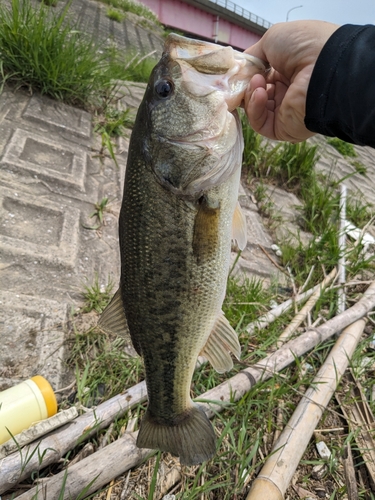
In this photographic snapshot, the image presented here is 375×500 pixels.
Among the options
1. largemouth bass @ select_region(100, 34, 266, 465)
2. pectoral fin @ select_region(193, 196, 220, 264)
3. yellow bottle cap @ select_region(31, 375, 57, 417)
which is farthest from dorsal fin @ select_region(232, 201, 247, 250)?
yellow bottle cap @ select_region(31, 375, 57, 417)

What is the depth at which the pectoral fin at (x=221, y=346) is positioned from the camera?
5.64 ft

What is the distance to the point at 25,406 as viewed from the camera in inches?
73.2

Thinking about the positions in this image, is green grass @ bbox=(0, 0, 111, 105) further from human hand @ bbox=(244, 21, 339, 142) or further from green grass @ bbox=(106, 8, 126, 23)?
green grass @ bbox=(106, 8, 126, 23)

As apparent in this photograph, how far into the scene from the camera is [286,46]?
171 centimetres

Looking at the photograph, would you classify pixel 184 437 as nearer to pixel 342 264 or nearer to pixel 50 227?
pixel 50 227

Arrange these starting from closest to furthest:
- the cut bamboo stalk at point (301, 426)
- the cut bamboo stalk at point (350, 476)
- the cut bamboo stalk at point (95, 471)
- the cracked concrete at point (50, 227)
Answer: the cut bamboo stalk at point (95, 471) < the cut bamboo stalk at point (301, 426) < the cut bamboo stalk at point (350, 476) < the cracked concrete at point (50, 227)

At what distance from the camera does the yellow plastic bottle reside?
1.81 metres

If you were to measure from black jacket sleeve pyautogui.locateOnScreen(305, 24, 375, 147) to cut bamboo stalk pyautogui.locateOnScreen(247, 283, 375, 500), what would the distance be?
1538 millimetres

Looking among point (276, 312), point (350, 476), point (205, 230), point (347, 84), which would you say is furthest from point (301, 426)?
point (347, 84)

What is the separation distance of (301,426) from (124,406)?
3.26ft

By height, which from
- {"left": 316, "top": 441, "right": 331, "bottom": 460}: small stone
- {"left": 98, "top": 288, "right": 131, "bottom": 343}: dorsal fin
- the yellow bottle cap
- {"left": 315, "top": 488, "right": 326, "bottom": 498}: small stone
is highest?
{"left": 98, "top": 288, "right": 131, "bottom": 343}: dorsal fin

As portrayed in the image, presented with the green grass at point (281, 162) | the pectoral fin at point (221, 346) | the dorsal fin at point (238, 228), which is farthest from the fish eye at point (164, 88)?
the green grass at point (281, 162)

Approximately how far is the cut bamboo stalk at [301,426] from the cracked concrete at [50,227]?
1122mm

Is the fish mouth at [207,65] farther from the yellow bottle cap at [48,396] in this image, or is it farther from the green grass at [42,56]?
the green grass at [42,56]
